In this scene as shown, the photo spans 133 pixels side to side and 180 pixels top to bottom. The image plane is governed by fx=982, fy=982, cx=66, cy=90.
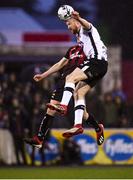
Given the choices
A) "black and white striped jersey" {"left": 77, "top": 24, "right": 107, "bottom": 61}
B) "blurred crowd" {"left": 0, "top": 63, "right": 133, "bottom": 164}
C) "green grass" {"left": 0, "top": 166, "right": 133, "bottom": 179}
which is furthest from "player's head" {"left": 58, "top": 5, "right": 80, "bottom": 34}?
"blurred crowd" {"left": 0, "top": 63, "right": 133, "bottom": 164}

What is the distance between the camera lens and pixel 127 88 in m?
29.7

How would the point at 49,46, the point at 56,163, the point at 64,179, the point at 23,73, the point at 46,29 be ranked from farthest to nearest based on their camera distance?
1. the point at 46,29
2. the point at 49,46
3. the point at 23,73
4. the point at 56,163
5. the point at 64,179

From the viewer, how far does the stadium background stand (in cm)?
2238

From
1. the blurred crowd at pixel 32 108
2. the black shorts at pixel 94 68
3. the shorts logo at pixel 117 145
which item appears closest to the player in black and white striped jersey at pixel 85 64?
the black shorts at pixel 94 68

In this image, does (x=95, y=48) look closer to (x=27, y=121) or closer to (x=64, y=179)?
(x=64, y=179)

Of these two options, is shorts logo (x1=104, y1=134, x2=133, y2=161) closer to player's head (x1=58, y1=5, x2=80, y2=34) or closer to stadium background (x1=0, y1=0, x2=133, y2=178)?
stadium background (x1=0, y1=0, x2=133, y2=178)

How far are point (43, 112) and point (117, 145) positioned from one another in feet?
6.62

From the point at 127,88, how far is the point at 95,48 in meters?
13.5

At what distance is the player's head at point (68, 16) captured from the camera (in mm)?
15836

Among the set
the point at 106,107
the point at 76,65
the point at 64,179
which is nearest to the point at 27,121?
the point at 106,107

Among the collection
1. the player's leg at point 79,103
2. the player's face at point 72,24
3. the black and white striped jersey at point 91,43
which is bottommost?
the player's leg at point 79,103

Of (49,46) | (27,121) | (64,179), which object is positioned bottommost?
(64,179)

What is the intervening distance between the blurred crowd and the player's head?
20.2 feet

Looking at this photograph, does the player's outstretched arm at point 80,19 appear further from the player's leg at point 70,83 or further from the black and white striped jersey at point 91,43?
the player's leg at point 70,83
